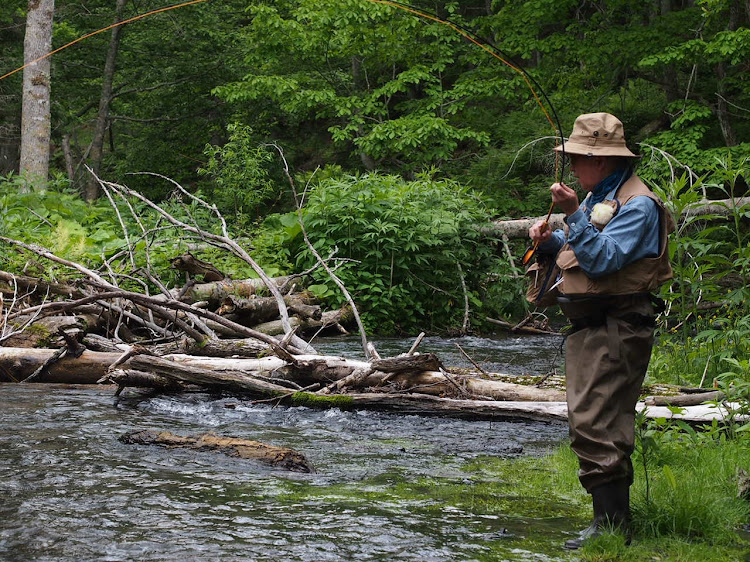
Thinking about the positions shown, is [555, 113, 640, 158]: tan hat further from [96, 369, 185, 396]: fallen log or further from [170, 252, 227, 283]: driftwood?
[170, 252, 227, 283]: driftwood

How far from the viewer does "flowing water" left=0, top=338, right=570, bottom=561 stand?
369 cm

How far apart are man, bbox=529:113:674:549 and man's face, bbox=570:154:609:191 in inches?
0.7

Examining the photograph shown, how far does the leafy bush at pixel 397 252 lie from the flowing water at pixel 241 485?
6899 millimetres

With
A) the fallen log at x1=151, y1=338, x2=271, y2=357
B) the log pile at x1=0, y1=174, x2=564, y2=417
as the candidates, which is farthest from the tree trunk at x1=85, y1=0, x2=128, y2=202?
the fallen log at x1=151, y1=338, x2=271, y2=357

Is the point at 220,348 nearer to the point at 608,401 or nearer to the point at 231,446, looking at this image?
the point at 231,446

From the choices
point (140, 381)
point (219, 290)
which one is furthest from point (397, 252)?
point (140, 381)

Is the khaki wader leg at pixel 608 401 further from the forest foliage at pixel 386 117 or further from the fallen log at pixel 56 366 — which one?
the forest foliage at pixel 386 117

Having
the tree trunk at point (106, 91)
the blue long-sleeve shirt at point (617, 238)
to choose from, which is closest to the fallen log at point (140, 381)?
the blue long-sleeve shirt at point (617, 238)

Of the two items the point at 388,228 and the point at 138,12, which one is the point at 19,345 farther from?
the point at 138,12

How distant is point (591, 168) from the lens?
3.84 m

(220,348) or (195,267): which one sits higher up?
(195,267)

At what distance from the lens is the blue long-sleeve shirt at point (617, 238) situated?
348cm

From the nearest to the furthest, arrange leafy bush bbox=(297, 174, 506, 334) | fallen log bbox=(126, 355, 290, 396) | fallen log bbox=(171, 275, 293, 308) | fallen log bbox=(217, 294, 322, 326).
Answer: fallen log bbox=(126, 355, 290, 396), fallen log bbox=(217, 294, 322, 326), fallen log bbox=(171, 275, 293, 308), leafy bush bbox=(297, 174, 506, 334)

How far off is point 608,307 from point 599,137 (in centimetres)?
77
